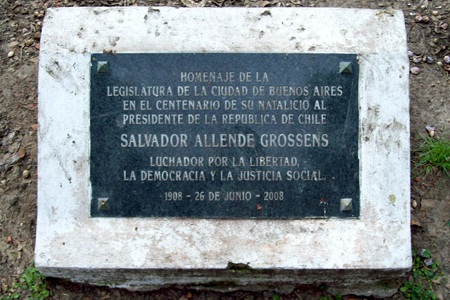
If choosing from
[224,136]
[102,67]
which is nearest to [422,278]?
[224,136]

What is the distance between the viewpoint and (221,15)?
2438mm

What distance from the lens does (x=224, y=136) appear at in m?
2.34

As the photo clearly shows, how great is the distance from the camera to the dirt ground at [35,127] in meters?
2.48

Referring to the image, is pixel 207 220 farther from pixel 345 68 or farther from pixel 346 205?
pixel 345 68

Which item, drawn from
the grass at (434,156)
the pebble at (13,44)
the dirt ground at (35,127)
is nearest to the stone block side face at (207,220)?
the dirt ground at (35,127)

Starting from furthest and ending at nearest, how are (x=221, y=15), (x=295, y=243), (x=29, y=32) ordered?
(x=29, y=32) < (x=221, y=15) < (x=295, y=243)

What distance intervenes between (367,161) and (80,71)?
1.95 m

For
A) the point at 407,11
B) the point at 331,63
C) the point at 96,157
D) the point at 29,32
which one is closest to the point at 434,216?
the point at 331,63

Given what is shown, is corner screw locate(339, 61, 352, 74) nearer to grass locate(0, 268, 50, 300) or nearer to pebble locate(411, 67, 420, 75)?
pebble locate(411, 67, 420, 75)

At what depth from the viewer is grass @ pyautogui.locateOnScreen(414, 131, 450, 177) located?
261cm

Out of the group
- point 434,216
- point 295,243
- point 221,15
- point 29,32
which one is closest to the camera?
point 295,243

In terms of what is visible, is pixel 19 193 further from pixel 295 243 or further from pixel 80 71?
pixel 295 243

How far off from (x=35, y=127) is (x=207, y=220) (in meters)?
1.52

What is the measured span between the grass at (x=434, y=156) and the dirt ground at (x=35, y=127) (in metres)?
0.05
